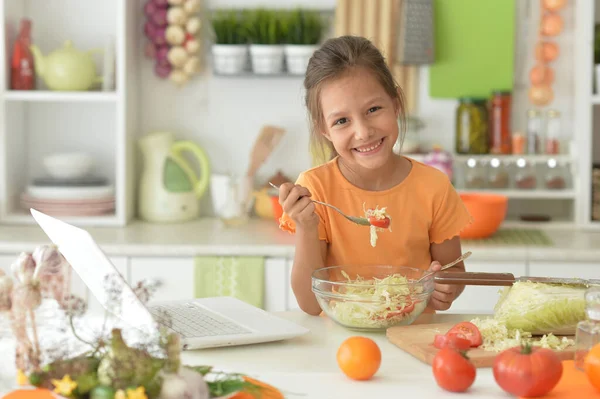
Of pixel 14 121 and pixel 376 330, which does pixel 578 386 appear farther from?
pixel 14 121

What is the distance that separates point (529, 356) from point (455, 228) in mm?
764

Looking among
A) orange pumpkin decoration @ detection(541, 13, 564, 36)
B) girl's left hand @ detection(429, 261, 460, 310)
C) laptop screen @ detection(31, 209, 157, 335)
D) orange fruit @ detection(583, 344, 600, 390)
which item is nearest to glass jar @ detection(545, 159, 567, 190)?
orange pumpkin decoration @ detection(541, 13, 564, 36)

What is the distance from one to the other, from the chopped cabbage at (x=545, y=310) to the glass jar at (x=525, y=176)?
5.48ft

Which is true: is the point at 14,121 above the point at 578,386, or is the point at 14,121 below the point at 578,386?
above

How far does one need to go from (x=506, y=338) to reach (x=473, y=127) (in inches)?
71.4

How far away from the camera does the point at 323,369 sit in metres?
1.38

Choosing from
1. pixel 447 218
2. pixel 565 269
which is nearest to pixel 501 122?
pixel 565 269

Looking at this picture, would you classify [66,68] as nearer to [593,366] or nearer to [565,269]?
[565,269]

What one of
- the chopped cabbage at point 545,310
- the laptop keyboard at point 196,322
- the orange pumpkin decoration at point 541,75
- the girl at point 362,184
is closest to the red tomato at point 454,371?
the chopped cabbage at point 545,310

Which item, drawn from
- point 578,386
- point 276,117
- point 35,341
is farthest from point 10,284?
point 276,117

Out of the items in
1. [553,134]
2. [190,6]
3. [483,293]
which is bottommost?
[483,293]

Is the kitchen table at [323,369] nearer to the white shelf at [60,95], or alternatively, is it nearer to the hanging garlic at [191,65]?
the white shelf at [60,95]

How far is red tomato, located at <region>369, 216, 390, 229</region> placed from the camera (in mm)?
1815

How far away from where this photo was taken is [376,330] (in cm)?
160
